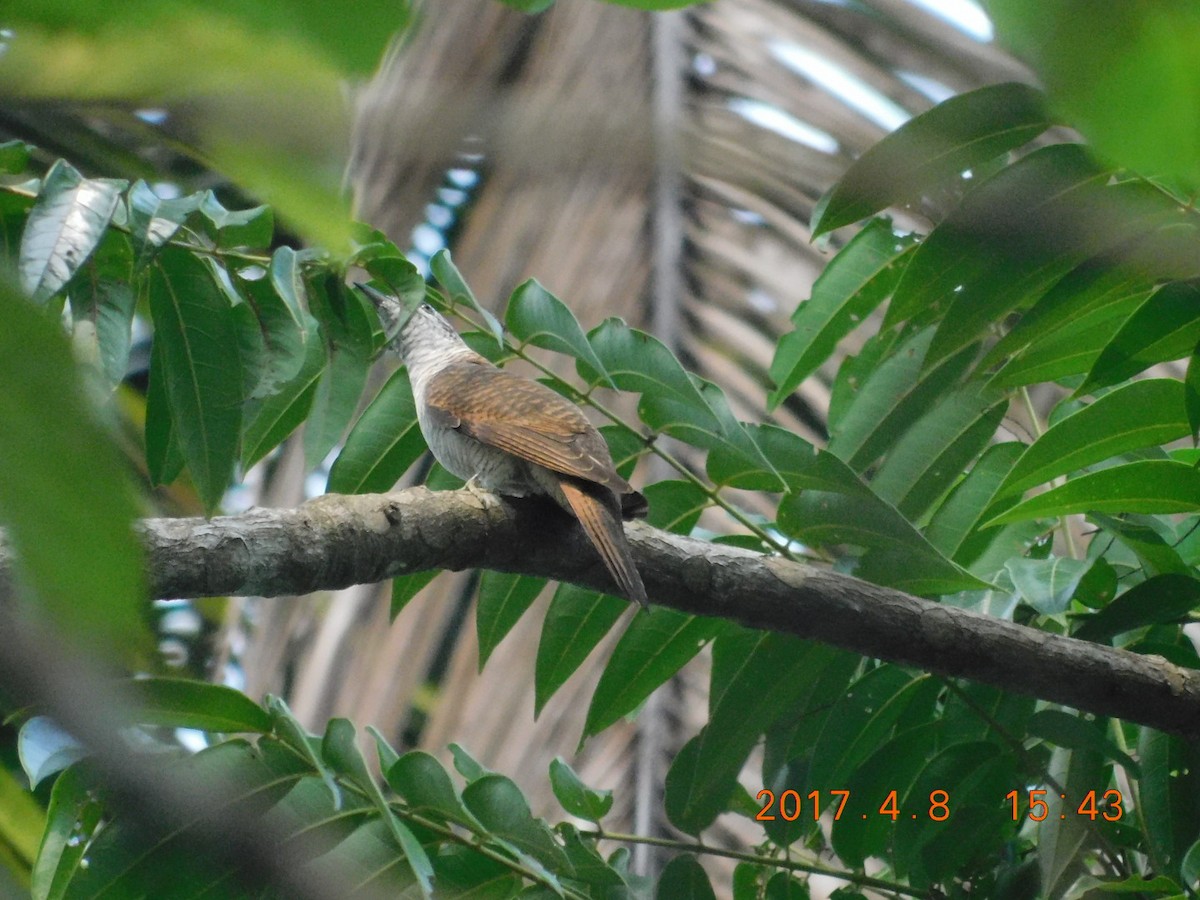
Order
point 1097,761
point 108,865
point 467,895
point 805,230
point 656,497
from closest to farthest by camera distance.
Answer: point 108,865
point 467,895
point 1097,761
point 656,497
point 805,230

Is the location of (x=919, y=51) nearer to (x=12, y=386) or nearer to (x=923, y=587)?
(x=12, y=386)

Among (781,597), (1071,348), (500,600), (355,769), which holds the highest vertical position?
(1071,348)

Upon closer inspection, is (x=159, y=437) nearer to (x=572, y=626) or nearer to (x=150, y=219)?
(x=150, y=219)

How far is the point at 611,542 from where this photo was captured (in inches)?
84.0

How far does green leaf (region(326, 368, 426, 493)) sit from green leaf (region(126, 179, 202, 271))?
649 millimetres

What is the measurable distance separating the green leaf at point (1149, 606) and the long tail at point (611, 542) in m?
0.87

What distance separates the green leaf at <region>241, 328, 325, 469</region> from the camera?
235cm

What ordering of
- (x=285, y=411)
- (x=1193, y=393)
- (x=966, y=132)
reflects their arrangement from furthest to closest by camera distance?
(x=285, y=411) < (x=1193, y=393) < (x=966, y=132)

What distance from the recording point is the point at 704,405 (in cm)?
217

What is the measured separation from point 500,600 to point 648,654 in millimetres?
331

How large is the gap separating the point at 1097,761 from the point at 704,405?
105 cm

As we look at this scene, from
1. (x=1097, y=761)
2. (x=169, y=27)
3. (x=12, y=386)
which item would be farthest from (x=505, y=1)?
(x=1097, y=761)

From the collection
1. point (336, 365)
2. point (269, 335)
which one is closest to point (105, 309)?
point (269, 335)

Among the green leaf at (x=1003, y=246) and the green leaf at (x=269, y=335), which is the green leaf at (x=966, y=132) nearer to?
the green leaf at (x=1003, y=246)
